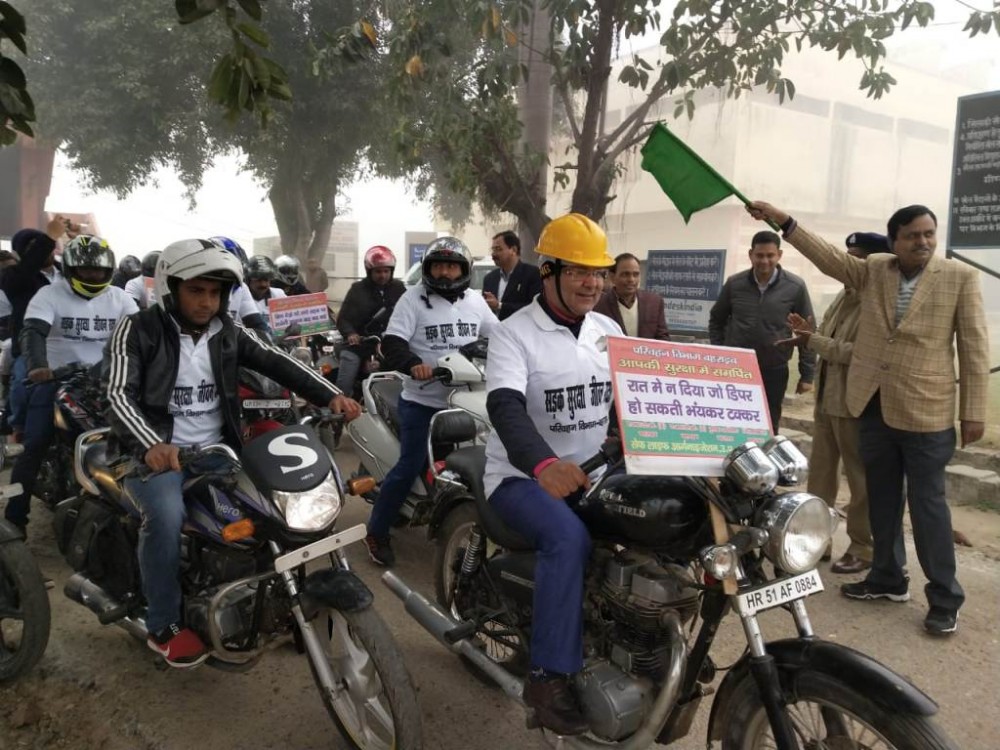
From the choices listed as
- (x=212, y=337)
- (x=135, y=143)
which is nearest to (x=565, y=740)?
(x=212, y=337)

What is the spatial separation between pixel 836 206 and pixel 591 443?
31.0 metres

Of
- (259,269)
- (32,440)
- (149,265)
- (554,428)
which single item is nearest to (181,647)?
(554,428)

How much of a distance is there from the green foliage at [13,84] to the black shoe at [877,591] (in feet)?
14.3

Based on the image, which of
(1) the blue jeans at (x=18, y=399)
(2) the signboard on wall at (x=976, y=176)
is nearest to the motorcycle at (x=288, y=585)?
(1) the blue jeans at (x=18, y=399)

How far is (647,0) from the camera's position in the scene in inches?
241

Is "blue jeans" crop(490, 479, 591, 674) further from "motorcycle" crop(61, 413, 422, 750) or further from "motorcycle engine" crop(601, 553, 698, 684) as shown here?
"motorcycle" crop(61, 413, 422, 750)

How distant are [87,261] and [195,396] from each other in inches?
83.8

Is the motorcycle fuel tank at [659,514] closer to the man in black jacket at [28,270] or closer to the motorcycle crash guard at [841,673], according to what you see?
the motorcycle crash guard at [841,673]

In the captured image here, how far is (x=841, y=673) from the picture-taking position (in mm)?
1943

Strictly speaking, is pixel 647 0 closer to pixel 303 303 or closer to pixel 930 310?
pixel 930 310

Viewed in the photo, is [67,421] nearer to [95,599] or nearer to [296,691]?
[95,599]

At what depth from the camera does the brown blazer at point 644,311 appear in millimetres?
5926

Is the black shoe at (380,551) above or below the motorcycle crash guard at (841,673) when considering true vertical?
below

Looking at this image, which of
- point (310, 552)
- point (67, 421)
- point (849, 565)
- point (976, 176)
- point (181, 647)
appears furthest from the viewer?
point (976, 176)
